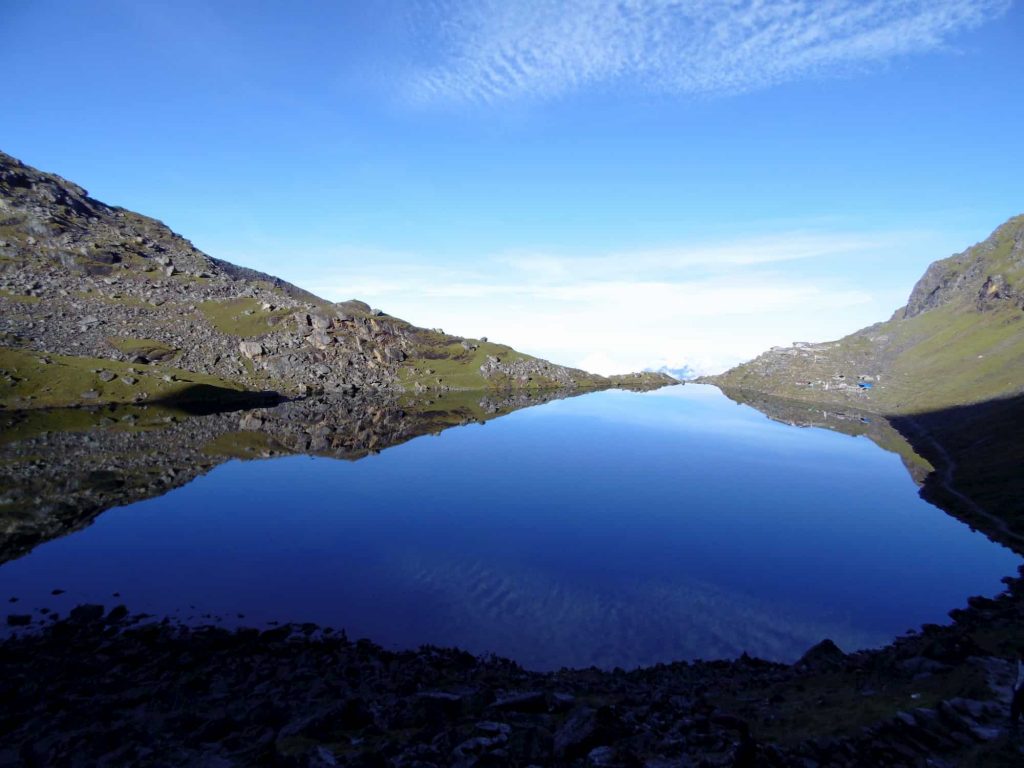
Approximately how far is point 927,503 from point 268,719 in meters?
78.1

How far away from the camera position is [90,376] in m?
115

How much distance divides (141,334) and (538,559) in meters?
153

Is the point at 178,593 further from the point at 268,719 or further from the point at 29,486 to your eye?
the point at 29,486

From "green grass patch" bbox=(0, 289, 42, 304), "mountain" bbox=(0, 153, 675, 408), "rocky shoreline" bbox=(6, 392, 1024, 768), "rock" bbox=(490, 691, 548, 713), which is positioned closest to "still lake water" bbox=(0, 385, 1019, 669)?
"rocky shoreline" bbox=(6, 392, 1024, 768)

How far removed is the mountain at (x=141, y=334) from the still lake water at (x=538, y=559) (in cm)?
6897

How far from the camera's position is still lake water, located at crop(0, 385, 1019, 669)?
33.6 metres

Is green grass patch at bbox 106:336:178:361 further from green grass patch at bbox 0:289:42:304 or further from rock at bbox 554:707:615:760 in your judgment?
rock at bbox 554:707:615:760

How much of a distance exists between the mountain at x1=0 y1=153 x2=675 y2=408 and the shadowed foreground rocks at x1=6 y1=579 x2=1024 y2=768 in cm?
10484

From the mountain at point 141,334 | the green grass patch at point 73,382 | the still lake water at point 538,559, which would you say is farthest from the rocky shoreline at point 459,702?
the mountain at point 141,334

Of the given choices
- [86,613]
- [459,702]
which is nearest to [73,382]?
[86,613]

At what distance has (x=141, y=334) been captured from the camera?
148 meters

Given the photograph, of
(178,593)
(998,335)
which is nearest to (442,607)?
(178,593)

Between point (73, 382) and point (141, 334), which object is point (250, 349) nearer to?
point (141, 334)

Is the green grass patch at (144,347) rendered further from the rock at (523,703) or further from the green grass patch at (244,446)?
the rock at (523,703)
